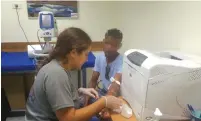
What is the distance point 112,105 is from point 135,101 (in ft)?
0.47

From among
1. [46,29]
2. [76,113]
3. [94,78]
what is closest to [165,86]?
[76,113]

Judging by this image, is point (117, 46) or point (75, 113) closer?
point (75, 113)

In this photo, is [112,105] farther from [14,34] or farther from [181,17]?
[14,34]

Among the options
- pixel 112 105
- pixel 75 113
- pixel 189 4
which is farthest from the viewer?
pixel 189 4

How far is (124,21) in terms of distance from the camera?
10.2 ft

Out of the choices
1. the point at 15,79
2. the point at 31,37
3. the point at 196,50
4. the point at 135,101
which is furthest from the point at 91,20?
the point at 135,101

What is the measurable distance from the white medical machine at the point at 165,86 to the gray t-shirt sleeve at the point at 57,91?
1.26 feet

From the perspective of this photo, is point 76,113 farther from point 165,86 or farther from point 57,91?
point 165,86

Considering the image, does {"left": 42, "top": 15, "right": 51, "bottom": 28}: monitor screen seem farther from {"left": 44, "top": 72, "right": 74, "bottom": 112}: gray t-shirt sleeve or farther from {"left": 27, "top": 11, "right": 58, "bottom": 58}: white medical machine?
{"left": 44, "top": 72, "right": 74, "bottom": 112}: gray t-shirt sleeve

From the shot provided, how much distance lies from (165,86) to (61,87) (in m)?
0.53

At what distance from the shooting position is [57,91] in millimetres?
1063

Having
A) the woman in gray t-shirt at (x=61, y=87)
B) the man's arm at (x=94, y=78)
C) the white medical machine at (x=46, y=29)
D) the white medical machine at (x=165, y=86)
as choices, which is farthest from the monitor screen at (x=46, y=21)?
the white medical machine at (x=165, y=86)

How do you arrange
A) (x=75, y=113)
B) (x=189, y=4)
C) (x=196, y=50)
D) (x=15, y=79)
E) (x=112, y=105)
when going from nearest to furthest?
(x=75, y=113)
(x=112, y=105)
(x=196, y=50)
(x=189, y=4)
(x=15, y=79)

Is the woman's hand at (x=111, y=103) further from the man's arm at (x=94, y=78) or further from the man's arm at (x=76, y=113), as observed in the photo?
the man's arm at (x=94, y=78)
